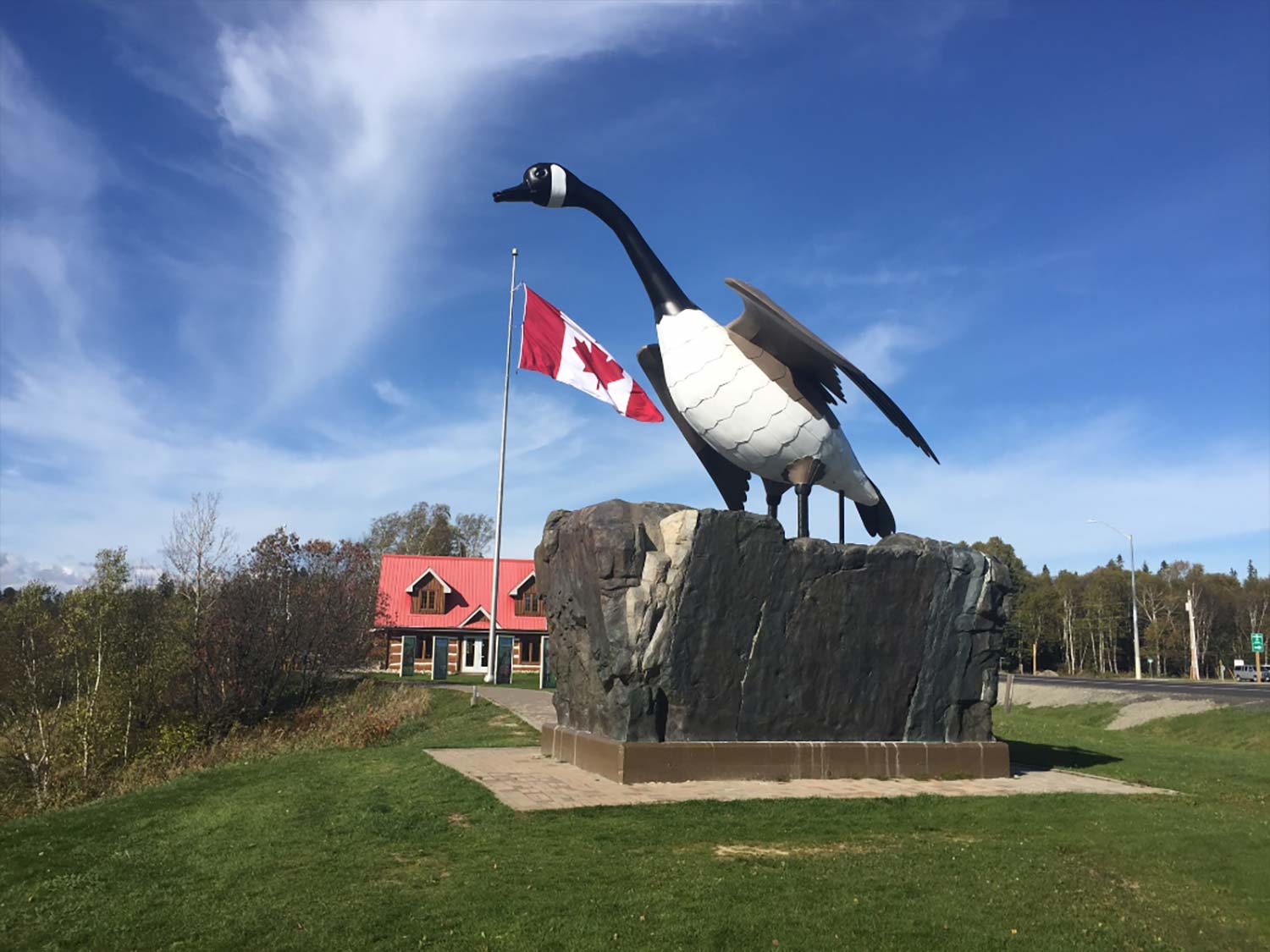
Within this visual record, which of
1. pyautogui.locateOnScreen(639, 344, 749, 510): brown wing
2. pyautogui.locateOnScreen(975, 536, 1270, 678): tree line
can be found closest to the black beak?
pyautogui.locateOnScreen(639, 344, 749, 510): brown wing

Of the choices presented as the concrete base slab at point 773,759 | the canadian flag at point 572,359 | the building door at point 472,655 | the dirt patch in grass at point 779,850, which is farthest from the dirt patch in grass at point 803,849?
the building door at point 472,655

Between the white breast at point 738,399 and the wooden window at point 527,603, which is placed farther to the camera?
the wooden window at point 527,603

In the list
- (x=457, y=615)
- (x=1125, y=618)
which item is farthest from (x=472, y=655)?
(x=1125, y=618)

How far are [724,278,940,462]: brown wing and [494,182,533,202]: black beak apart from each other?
2.89m

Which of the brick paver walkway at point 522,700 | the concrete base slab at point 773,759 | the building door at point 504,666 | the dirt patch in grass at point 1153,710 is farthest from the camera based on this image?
the building door at point 504,666

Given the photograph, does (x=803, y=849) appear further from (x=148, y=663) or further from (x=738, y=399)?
(x=148, y=663)

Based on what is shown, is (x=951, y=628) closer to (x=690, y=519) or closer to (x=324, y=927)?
(x=690, y=519)

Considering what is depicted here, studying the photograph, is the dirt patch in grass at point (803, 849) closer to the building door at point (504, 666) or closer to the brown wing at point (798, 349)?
the brown wing at point (798, 349)

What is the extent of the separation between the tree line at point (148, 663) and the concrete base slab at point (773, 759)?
10.9 meters

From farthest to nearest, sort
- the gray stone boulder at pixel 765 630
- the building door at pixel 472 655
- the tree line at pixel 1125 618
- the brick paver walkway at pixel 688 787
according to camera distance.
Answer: the tree line at pixel 1125 618 < the building door at pixel 472 655 < the gray stone boulder at pixel 765 630 < the brick paver walkway at pixel 688 787

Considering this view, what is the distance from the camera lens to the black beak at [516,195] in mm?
11031

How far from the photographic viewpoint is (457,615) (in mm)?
33469

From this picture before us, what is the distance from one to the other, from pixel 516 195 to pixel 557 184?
0.51 metres

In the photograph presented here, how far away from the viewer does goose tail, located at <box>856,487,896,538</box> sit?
1112 centimetres
